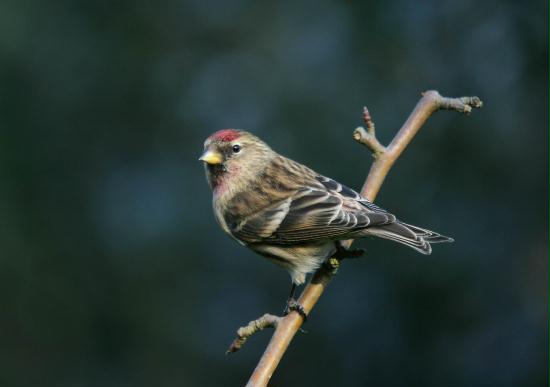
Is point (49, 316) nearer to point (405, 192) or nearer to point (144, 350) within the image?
point (144, 350)

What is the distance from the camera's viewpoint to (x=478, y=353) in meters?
6.89

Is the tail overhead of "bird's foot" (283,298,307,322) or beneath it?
overhead

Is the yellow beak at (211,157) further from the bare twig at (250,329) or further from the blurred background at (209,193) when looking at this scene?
the blurred background at (209,193)

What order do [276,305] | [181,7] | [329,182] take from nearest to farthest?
[329,182]
[276,305]
[181,7]

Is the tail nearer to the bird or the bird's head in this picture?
the bird

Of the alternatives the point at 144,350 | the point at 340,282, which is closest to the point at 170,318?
the point at 144,350

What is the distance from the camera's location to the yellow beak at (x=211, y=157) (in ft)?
15.2

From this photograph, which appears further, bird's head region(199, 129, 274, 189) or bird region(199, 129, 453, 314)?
bird's head region(199, 129, 274, 189)

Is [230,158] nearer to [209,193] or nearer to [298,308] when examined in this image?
[298,308]

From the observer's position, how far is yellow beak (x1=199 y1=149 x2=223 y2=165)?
4621mm

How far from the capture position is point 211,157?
4656mm

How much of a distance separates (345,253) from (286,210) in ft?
1.73

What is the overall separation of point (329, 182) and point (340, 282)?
8.66ft

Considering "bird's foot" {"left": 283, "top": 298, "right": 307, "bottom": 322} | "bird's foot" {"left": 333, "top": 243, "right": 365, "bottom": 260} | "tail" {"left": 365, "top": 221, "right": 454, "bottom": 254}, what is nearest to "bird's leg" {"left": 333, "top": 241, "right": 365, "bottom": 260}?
"bird's foot" {"left": 333, "top": 243, "right": 365, "bottom": 260}
